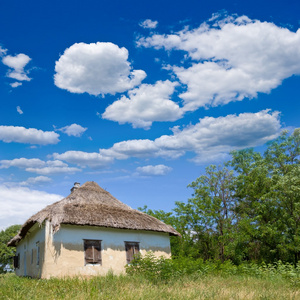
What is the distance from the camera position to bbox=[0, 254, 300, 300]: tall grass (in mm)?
8094

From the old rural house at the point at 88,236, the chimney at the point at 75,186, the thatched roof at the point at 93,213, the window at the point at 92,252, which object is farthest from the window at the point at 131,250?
the chimney at the point at 75,186

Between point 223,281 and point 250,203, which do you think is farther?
point 250,203

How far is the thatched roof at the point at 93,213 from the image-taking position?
1572 centimetres

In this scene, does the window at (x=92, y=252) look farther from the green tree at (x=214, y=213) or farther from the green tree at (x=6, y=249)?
the green tree at (x=6, y=249)

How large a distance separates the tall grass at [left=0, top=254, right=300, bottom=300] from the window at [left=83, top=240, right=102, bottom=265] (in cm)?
172

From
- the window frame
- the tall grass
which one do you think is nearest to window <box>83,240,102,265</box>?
the window frame

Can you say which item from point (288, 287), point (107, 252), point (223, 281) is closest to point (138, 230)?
point (107, 252)

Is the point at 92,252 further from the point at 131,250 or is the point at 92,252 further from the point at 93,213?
the point at 131,250

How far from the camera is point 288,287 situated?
33.9 feet

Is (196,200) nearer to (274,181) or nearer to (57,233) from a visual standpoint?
(274,181)

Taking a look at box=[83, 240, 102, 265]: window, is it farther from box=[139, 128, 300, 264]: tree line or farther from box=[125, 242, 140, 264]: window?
box=[139, 128, 300, 264]: tree line

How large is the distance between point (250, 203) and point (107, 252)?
500 inches

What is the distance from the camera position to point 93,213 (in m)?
16.7

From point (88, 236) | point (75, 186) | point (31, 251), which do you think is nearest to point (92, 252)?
point (88, 236)
